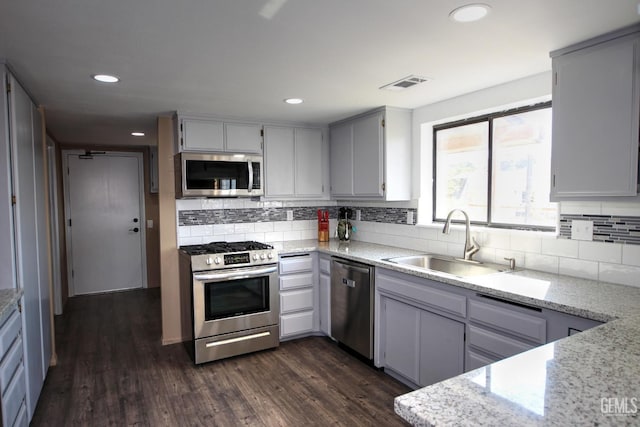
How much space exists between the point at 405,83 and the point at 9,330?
107 inches

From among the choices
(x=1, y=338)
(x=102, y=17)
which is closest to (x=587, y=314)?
(x=102, y=17)

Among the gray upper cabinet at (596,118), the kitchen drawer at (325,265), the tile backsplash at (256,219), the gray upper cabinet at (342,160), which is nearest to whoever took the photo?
the gray upper cabinet at (596,118)

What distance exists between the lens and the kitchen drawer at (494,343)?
2004mm

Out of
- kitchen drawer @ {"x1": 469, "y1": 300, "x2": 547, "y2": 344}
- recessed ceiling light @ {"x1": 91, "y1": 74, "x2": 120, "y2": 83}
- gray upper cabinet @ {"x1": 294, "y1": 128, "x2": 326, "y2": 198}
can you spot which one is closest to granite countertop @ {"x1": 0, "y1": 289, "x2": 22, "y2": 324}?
recessed ceiling light @ {"x1": 91, "y1": 74, "x2": 120, "y2": 83}

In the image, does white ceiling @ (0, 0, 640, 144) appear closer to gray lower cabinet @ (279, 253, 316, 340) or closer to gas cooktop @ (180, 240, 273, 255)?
gas cooktop @ (180, 240, 273, 255)

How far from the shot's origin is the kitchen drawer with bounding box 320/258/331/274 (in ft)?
11.9

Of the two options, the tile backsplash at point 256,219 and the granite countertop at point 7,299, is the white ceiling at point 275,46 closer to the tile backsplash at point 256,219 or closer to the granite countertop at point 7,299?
the tile backsplash at point 256,219

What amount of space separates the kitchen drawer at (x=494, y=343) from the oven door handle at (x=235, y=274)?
5.90ft

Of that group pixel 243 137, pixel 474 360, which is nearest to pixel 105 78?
pixel 243 137

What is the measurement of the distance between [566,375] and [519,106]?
86.9 inches

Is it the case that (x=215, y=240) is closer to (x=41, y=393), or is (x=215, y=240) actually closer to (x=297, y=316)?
(x=297, y=316)

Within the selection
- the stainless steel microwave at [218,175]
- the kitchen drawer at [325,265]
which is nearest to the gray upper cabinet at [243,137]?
the stainless steel microwave at [218,175]

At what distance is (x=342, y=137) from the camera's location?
158 inches

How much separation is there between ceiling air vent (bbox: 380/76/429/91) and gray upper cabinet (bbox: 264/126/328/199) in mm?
1486
